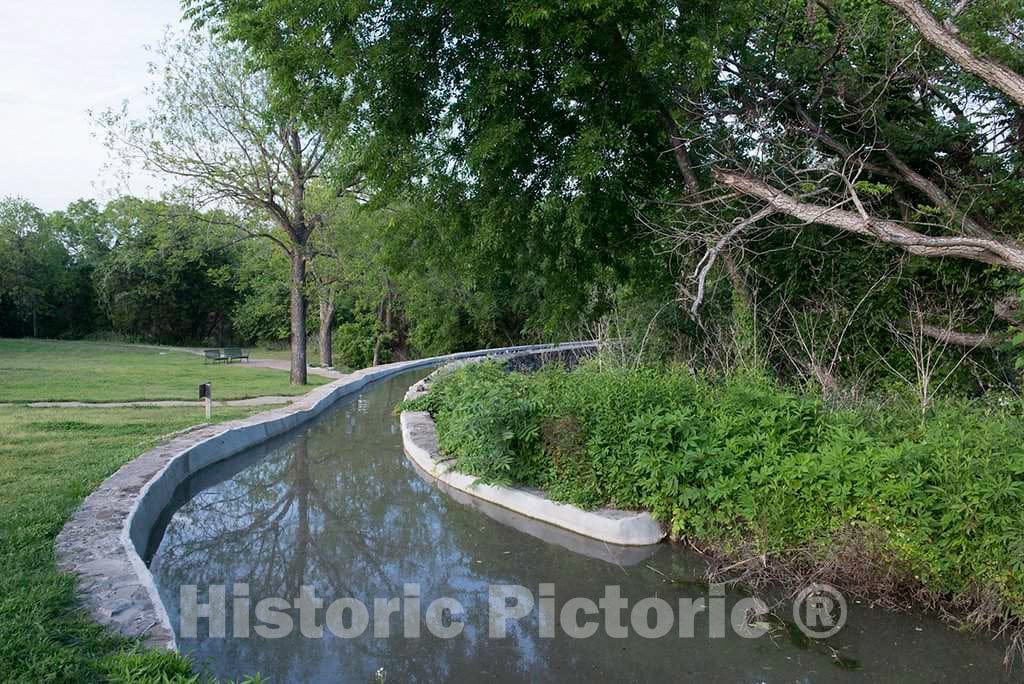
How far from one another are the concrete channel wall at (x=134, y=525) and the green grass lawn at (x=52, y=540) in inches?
4.9

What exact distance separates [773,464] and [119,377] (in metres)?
18.5

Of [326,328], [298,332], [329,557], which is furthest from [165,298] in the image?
[329,557]

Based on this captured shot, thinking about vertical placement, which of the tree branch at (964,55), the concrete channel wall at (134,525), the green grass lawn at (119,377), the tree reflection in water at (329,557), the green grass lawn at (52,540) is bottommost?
the tree reflection in water at (329,557)

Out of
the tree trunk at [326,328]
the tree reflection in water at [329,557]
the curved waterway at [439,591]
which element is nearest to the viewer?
the curved waterway at [439,591]

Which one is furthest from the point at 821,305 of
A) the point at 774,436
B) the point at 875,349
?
the point at 774,436

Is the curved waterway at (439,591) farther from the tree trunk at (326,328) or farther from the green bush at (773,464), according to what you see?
the tree trunk at (326,328)

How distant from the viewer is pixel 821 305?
10.2 meters

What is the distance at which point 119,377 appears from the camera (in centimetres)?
1941

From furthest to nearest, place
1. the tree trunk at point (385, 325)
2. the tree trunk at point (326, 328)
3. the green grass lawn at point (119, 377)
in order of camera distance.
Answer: the tree trunk at point (385, 325) < the tree trunk at point (326, 328) < the green grass lawn at point (119, 377)

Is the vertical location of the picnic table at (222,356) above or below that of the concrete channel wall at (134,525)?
above

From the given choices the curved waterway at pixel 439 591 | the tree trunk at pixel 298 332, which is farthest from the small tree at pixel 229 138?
the curved waterway at pixel 439 591

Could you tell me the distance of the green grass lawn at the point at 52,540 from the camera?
11.5ft

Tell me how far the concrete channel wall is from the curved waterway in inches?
12.6

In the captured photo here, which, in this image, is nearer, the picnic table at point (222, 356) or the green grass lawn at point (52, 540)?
the green grass lawn at point (52, 540)
